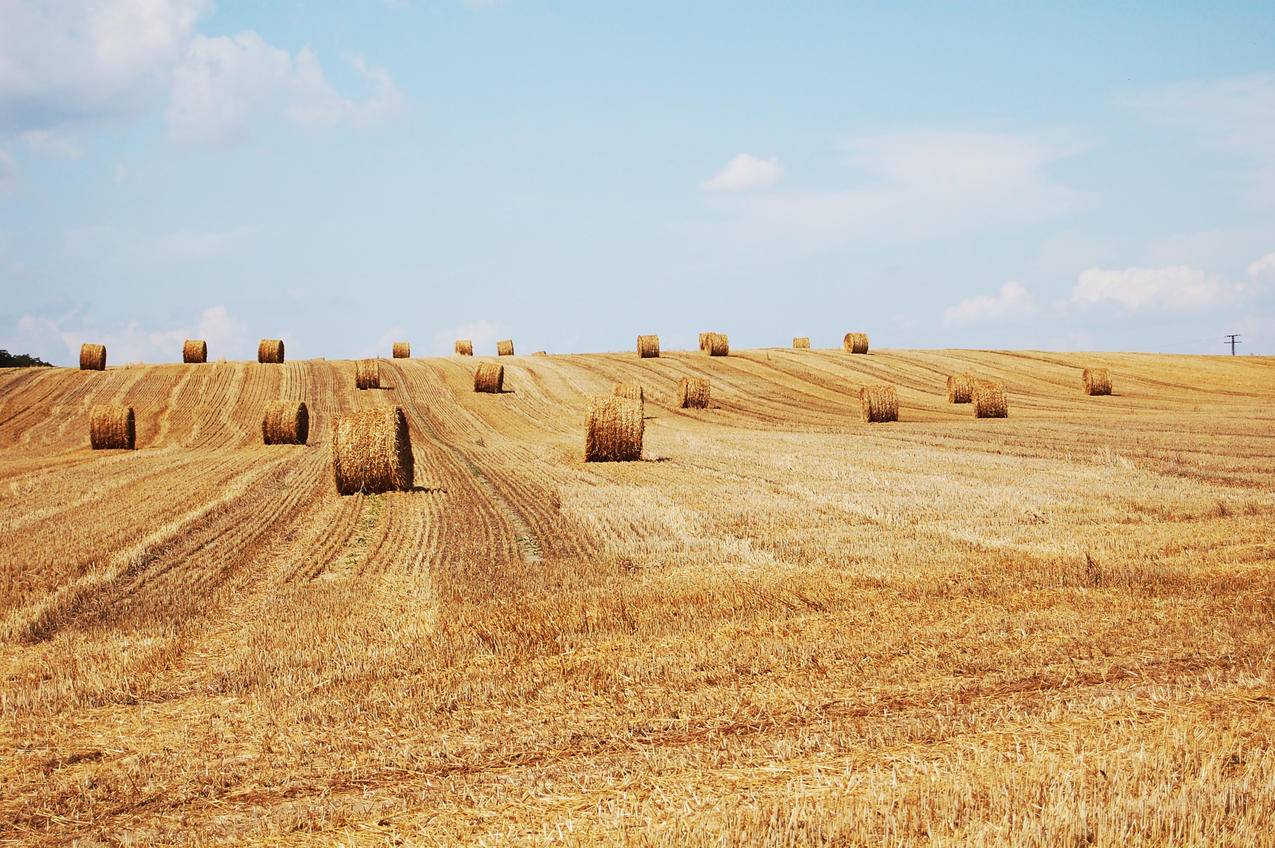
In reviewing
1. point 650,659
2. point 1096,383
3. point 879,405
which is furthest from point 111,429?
point 1096,383

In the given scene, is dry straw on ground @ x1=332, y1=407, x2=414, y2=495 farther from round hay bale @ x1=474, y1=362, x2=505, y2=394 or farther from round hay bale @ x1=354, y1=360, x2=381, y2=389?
round hay bale @ x1=354, y1=360, x2=381, y2=389

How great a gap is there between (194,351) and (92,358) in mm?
4052

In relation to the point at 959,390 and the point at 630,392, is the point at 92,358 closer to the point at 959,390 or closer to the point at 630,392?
the point at 630,392

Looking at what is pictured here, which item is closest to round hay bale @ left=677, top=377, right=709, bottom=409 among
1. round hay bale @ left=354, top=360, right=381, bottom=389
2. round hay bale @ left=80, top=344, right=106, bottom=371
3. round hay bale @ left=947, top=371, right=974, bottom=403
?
round hay bale @ left=947, top=371, right=974, bottom=403

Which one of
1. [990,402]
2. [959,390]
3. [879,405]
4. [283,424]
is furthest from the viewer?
[959,390]

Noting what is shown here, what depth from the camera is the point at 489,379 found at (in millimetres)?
41062

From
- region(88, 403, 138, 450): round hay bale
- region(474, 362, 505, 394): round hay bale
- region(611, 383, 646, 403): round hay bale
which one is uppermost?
region(474, 362, 505, 394): round hay bale

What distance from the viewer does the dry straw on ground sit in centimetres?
1795

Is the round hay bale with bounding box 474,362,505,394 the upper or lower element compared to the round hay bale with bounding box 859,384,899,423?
upper

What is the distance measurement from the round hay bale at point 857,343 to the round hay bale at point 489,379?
20442 mm

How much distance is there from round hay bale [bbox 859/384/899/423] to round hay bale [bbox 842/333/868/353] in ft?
67.5

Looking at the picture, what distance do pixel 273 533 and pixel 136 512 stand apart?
3148 millimetres

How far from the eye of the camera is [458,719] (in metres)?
6.73

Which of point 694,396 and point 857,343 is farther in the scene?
point 857,343
